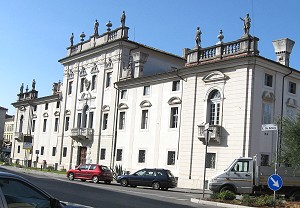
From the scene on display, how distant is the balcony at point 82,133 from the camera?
42281 millimetres

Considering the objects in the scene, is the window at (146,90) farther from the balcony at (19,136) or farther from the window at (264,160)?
the balcony at (19,136)

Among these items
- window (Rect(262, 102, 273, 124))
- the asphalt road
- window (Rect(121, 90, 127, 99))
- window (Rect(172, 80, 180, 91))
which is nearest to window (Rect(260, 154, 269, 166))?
window (Rect(262, 102, 273, 124))

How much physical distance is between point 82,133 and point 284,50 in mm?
21998

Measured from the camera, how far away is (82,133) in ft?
141

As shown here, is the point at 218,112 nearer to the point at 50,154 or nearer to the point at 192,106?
the point at 192,106

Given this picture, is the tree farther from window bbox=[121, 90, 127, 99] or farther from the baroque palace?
window bbox=[121, 90, 127, 99]

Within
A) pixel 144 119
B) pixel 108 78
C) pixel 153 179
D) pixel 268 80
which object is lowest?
pixel 153 179

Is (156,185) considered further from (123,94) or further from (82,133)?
(82,133)

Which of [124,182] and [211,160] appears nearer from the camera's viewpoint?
[124,182]

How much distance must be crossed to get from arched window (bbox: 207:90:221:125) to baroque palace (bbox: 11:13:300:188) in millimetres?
74

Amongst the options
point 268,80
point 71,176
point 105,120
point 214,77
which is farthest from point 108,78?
point 268,80

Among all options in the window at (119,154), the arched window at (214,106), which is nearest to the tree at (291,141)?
the arched window at (214,106)

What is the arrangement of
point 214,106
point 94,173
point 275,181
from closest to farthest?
point 275,181 → point 214,106 → point 94,173

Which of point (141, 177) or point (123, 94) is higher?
point (123, 94)
